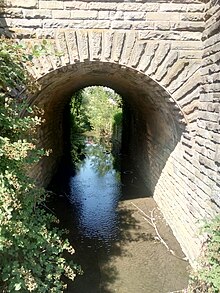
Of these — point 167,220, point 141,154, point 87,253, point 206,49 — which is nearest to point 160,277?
point 87,253

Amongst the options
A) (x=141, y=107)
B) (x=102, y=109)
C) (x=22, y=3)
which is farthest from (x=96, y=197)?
(x=102, y=109)

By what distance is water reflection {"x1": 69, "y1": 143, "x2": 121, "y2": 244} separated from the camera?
17.6 feet

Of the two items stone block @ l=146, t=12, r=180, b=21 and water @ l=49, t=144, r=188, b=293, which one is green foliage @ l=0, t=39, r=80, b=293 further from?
stone block @ l=146, t=12, r=180, b=21

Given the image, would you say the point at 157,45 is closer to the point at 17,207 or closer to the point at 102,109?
the point at 17,207

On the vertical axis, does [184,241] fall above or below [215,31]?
below

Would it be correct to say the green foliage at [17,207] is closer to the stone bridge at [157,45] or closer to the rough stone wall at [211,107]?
the stone bridge at [157,45]

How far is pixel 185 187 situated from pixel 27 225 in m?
2.69

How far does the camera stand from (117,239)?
4996mm

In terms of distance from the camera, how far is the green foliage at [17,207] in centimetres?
241

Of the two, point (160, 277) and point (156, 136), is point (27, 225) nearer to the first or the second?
point (160, 277)

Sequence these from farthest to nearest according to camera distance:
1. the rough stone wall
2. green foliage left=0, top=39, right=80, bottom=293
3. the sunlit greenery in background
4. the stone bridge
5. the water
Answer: the sunlit greenery in background
the water
the stone bridge
the rough stone wall
green foliage left=0, top=39, right=80, bottom=293

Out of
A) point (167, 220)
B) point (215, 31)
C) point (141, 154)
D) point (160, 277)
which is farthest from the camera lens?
point (141, 154)

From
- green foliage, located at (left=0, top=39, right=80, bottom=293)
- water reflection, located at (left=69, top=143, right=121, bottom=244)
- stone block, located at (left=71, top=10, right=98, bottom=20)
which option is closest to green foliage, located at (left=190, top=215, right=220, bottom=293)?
green foliage, located at (left=0, top=39, right=80, bottom=293)

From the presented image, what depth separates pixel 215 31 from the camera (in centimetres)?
346
